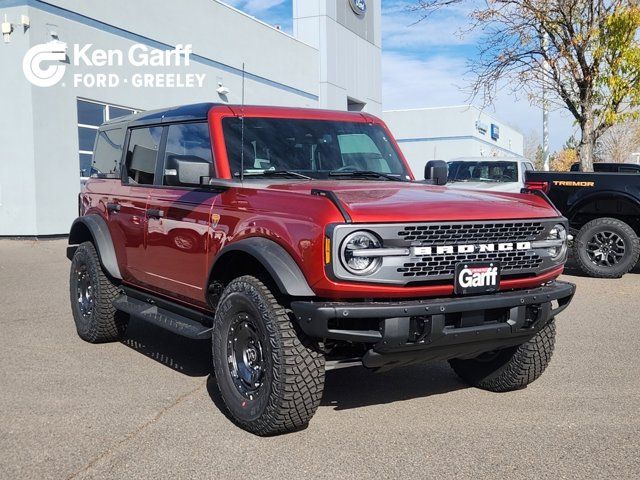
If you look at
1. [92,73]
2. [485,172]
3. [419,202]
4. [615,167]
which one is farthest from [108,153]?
[92,73]

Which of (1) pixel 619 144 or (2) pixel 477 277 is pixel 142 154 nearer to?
(2) pixel 477 277

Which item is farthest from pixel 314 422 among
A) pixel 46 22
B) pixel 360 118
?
pixel 46 22

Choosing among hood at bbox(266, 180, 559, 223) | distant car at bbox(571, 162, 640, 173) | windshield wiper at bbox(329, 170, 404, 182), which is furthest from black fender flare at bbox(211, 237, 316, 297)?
distant car at bbox(571, 162, 640, 173)

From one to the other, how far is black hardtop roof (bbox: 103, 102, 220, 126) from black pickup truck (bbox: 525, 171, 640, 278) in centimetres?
624

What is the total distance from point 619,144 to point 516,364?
40.5m

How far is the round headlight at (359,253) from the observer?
371 centimetres

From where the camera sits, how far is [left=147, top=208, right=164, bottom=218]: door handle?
5305 mm

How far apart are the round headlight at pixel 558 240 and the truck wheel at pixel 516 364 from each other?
488 millimetres

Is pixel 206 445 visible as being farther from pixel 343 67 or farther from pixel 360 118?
pixel 343 67

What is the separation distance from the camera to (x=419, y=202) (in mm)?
4047

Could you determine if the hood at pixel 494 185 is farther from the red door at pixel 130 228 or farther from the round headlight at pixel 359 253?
the round headlight at pixel 359 253

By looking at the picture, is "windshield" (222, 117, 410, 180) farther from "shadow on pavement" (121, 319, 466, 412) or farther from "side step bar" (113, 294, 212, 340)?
"shadow on pavement" (121, 319, 466, 412)

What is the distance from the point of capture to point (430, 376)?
18.0ft

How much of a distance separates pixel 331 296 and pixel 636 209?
786 centimetres
